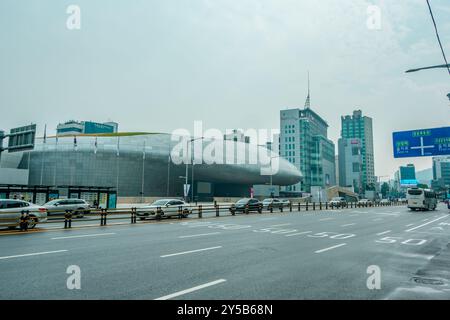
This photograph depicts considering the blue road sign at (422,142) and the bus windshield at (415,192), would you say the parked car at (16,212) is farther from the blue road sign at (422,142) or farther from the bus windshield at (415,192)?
the bus windshield at (415,192)

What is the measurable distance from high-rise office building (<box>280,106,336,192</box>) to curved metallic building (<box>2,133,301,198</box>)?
66570 millimetres

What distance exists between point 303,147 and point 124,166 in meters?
101

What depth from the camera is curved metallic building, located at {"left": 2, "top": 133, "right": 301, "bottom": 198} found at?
7162cm

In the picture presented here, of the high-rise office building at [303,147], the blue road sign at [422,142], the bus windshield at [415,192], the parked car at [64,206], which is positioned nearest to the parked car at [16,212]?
the parked car at [64,206]

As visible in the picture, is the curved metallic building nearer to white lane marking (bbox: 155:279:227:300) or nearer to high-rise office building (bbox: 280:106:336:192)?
white lane marking (bbox: 155:279:227:300)

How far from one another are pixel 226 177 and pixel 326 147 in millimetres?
102905

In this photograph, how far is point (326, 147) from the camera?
580 feet

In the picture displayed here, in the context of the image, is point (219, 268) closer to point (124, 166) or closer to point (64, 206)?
point (64, 206)

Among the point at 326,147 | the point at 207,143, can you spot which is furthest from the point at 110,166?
the point at 326,147

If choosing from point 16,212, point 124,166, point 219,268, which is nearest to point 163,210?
point 16,212

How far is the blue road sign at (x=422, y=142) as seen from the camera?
26969mm

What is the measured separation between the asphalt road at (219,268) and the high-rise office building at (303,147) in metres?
144

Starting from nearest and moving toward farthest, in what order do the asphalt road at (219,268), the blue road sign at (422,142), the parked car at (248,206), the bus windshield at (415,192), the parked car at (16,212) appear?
the asphalt road at (219,268) → the parked car at (16,212) → the blue road sign at (422,142) → the parked car at (248,206) → the bus windshield at (415,192)
